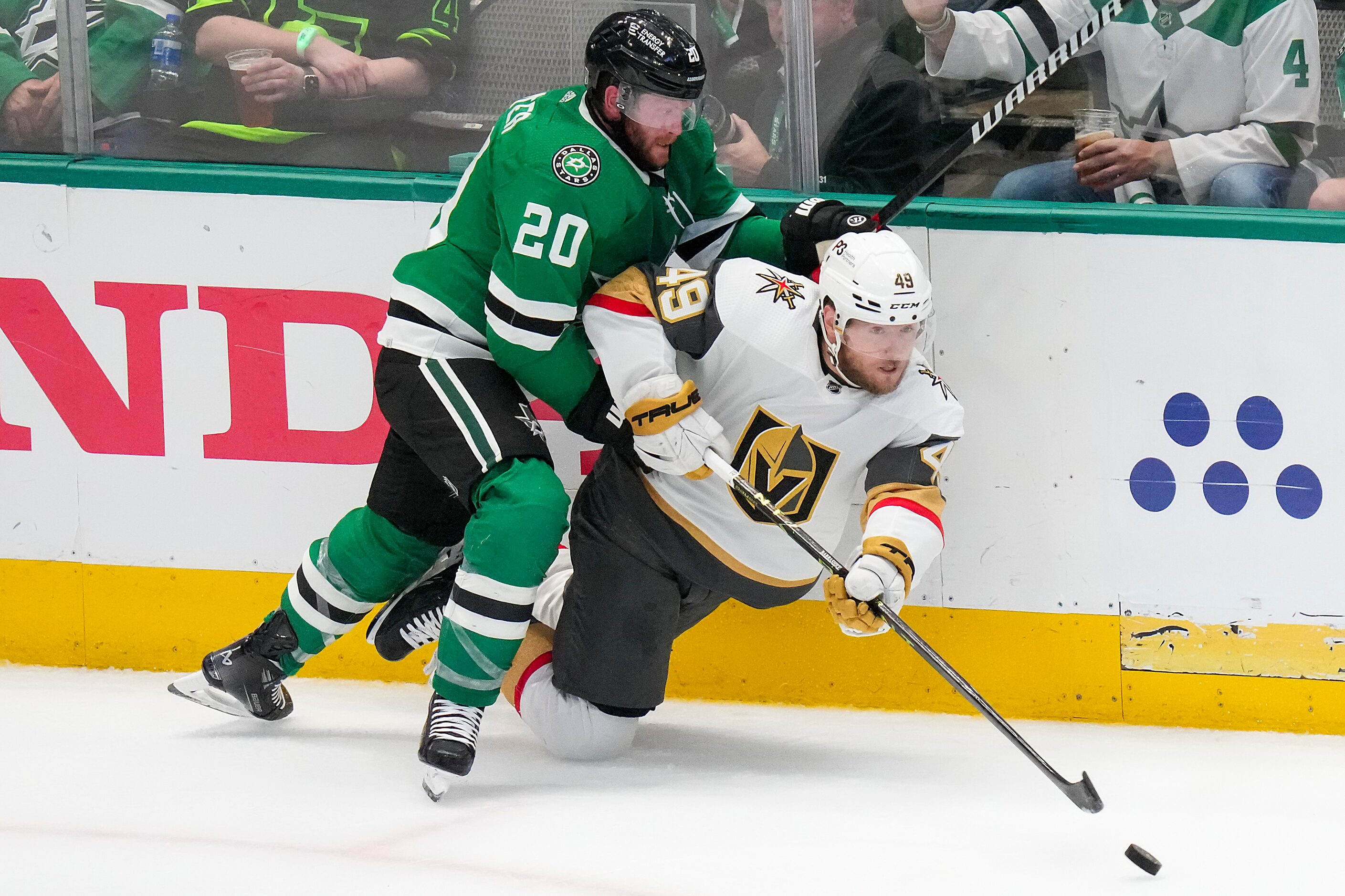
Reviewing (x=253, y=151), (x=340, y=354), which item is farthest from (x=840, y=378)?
(x=253, y=151)

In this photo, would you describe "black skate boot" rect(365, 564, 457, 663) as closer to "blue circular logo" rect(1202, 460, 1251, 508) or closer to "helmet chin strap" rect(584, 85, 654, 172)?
"helmet chin strap" rect(584, 85, 654, 172)

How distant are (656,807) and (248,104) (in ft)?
5.73

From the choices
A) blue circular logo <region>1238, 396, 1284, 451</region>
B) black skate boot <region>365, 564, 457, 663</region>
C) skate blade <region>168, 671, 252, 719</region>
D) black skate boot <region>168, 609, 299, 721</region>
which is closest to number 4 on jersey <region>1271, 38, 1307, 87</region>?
blue circular logo <region>1238, 396, 1284, 451</region>

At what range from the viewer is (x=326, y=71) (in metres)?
3.04

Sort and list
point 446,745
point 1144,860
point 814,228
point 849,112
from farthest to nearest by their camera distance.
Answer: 1. point 849,112
2. point 814,228
3. point 446,745
4. point 1144,860

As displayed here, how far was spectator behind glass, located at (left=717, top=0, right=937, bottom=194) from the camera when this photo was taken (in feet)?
9.67

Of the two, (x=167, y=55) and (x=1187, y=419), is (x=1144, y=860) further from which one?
(x=167, y=55)

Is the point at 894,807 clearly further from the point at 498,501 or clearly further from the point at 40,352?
the point at 40,352

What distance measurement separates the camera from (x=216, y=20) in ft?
10.0

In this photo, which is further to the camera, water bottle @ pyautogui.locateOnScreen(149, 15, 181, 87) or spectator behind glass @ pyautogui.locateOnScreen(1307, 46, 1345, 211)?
water bottle @ pyautogui.locateOnScreen(149, 15, 181, 87)

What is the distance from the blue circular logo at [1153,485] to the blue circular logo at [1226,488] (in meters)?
0.06

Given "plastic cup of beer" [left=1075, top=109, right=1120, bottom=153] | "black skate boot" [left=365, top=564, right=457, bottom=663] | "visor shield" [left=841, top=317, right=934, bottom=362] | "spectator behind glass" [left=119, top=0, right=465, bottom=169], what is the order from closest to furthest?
"visor shield" [left=841, top=317, right=934, bottom=362] < "black skate boot" [left=365, top=564, right=457, bottom=663] < "plastic cup of beer" [left=1075, top=109, right=1120, bottom=153] < "spectator behind glass" [left=119, top=0, right=465, bottom=169]

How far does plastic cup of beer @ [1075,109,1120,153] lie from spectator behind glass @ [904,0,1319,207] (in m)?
0.01

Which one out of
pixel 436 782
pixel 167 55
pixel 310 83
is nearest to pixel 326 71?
pixel 310 83
